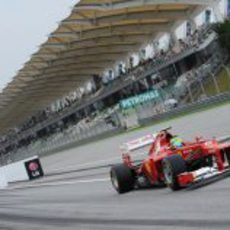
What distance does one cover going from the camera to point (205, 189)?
371 inches

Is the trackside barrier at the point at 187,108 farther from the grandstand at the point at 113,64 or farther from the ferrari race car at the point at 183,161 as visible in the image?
the ferrari race car at the point at 183,161

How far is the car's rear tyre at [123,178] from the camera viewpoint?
1197 centimetres

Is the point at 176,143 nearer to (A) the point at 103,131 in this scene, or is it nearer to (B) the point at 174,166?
(B) the point at 174,166

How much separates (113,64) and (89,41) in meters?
9.86

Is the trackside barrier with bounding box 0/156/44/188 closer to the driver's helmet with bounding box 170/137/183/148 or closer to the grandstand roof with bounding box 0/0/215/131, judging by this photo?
the grandstand roof with bounding box 0/0/215/131

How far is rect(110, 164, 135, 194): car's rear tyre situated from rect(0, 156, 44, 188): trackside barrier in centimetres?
1967

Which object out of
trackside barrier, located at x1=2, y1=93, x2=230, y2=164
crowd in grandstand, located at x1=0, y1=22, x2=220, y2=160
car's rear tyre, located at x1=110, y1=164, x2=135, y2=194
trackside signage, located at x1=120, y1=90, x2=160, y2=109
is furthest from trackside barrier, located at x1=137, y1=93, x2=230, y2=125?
car's rear tyre, located at x1=110, y1=164, x2=135, y2=194

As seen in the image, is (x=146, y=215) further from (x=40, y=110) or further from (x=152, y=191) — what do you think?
(x=40, y=110)

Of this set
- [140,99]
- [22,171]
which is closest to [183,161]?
[22,171]

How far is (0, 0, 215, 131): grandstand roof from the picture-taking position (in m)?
48.2

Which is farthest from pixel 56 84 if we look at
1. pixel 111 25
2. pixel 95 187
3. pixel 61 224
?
pixel 61 224

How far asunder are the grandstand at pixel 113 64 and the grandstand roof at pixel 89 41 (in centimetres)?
6

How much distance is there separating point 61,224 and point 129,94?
47.3 m

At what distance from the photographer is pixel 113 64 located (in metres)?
68.1
